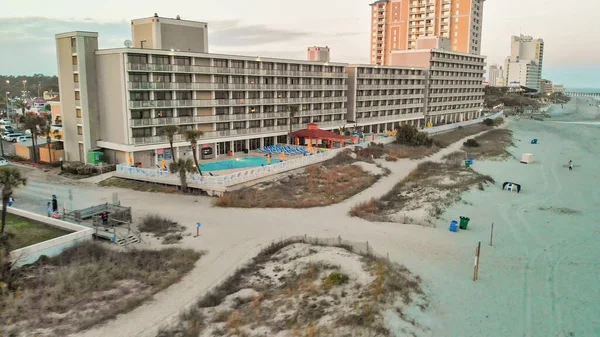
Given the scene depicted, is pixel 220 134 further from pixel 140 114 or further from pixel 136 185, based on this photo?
pixel 136 185

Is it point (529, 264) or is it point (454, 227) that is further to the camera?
point (454, 227)

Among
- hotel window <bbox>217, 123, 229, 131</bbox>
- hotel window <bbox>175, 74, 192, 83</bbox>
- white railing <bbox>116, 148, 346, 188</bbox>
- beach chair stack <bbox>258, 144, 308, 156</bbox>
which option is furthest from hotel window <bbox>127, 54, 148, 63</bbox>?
beach chair stack <bbox>258, 144, 308, 156</bbox>

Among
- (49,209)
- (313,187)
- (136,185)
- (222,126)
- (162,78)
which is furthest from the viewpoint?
(222,126)

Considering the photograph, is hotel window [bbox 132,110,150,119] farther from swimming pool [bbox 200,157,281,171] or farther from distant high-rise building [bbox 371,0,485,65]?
distant high-rise building [bbox 371,0,485,65]

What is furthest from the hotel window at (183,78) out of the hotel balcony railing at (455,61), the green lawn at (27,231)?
the hotel balcony railing at (455,61)

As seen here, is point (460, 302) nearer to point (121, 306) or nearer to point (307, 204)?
point (121, 306)

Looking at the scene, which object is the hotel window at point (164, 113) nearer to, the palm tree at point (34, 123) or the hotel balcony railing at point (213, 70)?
the hotel balcony railing at point (213, 70)

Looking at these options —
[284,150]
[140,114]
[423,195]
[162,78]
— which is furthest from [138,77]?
[423,195]

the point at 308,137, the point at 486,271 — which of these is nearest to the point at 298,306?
the point at 486,271
